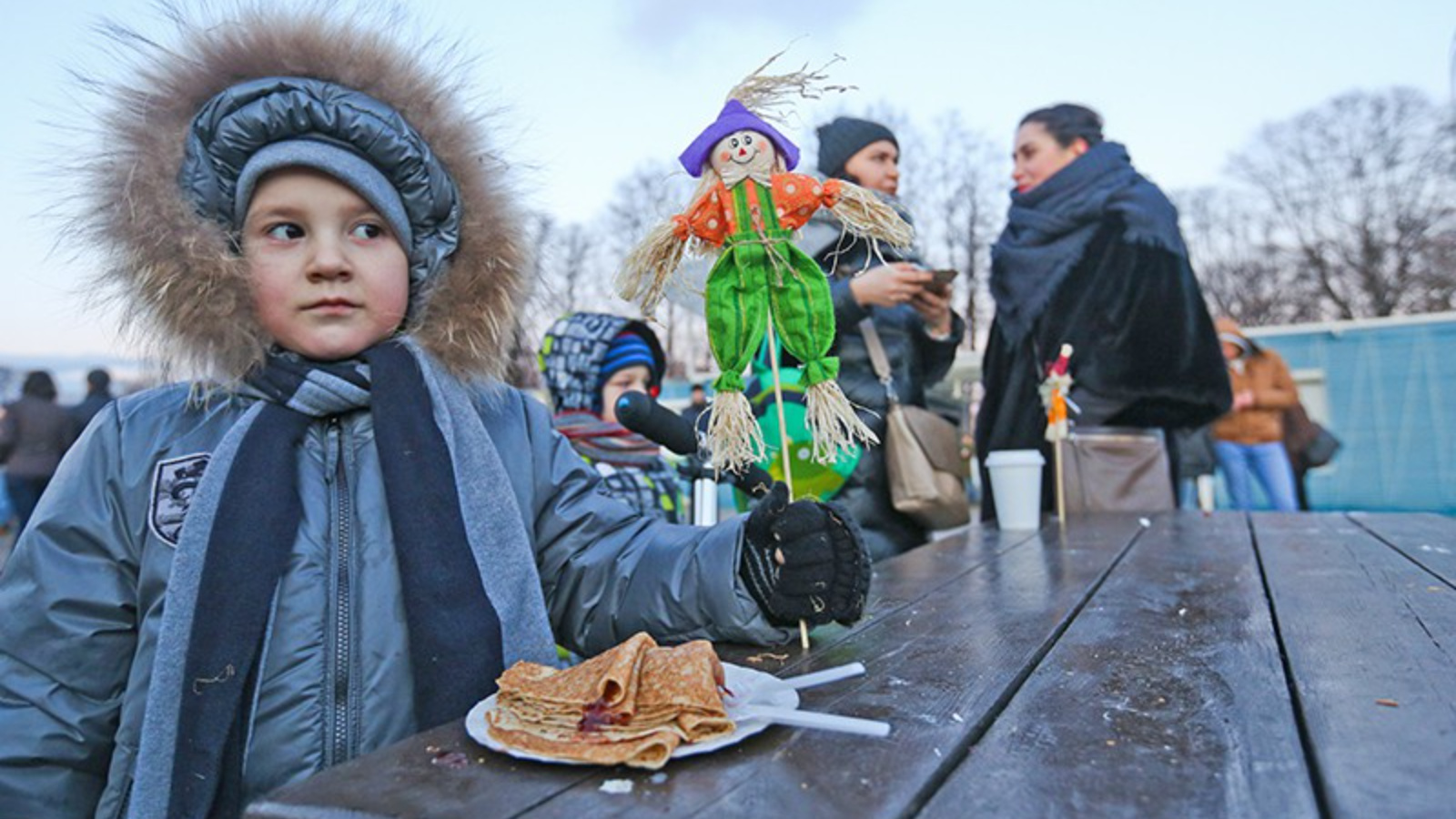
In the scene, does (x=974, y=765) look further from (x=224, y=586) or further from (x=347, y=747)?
(x=224, y=586)

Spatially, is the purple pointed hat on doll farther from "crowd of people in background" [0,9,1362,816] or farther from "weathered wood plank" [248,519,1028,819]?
"weathered wood plank" [248,519,1028,819]

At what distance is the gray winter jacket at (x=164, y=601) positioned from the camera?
1.41 meters

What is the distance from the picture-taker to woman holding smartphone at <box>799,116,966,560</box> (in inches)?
127

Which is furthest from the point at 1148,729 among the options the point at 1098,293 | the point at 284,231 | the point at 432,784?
the point at 1098,293

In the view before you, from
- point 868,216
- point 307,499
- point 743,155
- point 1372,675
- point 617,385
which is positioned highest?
point 743,155

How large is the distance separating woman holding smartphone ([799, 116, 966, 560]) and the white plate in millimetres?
1966

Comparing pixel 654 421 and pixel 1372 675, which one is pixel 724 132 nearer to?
pixel 654 421

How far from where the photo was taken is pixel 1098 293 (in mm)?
3963

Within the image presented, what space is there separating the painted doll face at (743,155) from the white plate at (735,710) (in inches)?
34.0

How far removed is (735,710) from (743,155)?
3.31 ft

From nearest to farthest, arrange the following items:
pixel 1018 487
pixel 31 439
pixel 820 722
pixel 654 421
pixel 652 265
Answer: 1. pixel 820 722
2. pixel 652 265
3. pixel 654 421
4. pixel 1018 487
5. pixel 31 439

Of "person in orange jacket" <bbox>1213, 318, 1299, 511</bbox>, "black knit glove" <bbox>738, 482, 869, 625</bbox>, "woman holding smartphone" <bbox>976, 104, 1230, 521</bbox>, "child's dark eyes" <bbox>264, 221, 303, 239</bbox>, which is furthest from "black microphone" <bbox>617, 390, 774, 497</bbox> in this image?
"person in orange jacket" <bbox>1213, 318, 1299, 511</bbox>

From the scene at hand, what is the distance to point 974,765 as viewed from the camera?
938mm

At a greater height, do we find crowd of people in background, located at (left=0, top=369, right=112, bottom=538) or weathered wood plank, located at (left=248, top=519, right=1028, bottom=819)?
crowd of people in background, located at (left=0, top=369, right=112, bottom=538)
